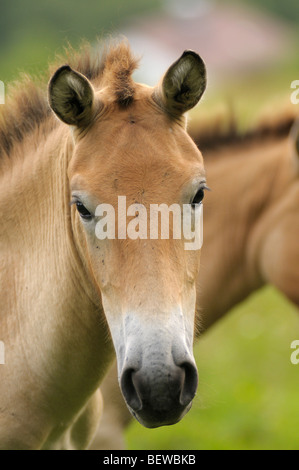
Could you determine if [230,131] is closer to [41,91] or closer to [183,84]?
[41,91]

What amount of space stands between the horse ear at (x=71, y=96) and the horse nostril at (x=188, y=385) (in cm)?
141

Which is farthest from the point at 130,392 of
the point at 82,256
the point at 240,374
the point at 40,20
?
the point at 40,20

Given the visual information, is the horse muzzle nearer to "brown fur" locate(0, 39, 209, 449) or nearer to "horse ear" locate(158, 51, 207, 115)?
"brown fur" locate(0, 39, 209, 449)

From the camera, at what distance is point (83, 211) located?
11.5 ft

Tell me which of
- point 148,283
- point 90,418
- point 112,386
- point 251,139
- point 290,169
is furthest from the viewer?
point 251,139

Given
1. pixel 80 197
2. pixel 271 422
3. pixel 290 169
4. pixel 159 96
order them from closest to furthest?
pixel 80 197 < pixel 159 96 < pixel 290 169 < pixel 271 422

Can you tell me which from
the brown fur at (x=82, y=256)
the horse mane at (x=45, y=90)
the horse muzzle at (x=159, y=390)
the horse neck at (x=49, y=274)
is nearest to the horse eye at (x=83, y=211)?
the brown fur at (x=82, y=256)

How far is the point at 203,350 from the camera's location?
38.5 ft

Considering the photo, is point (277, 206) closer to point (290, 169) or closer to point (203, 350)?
point (290, 169)

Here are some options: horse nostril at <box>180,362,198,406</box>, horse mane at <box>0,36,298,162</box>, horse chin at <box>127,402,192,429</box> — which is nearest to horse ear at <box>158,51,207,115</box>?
horse mane at <box>0,36,298,162</box>

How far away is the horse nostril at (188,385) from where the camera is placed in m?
3.11

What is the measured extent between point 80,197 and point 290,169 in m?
2.85

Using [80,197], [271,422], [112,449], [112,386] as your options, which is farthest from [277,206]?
[271,422]

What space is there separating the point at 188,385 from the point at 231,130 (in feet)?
11.7
